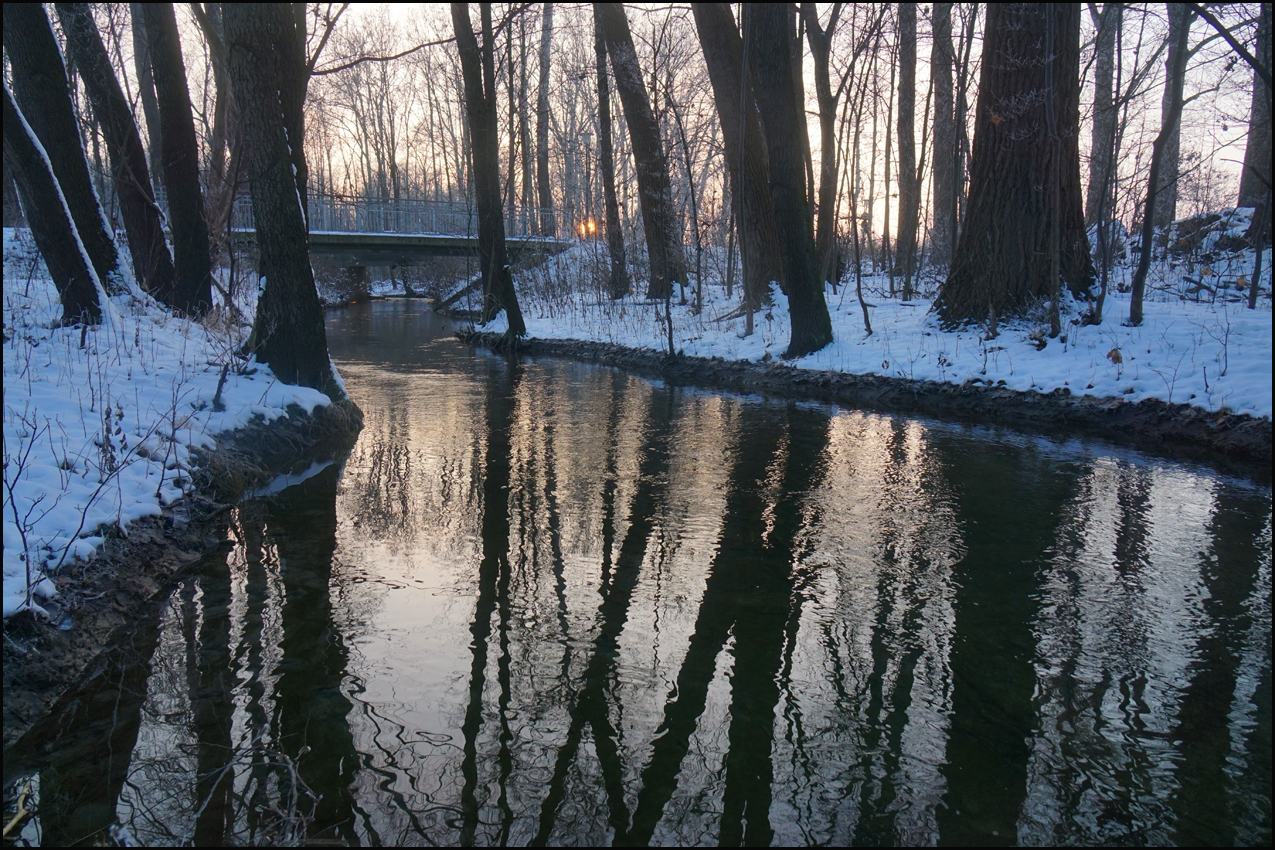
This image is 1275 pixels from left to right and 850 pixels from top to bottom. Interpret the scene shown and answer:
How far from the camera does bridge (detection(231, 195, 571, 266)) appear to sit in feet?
84.2

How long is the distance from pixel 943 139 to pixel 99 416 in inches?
788

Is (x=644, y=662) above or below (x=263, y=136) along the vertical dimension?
below

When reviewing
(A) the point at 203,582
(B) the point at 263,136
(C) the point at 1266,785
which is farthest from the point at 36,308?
(C) the point at 1266,785

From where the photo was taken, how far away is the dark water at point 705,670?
2666mm

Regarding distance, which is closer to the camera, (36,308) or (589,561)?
(589,561)

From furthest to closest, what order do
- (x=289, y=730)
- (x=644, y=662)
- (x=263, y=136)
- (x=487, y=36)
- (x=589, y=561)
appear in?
(x=487, y=36) < (x=263, y=136) < (x=589, y=561) < (x=644, y=662) < (x=289, y=730)

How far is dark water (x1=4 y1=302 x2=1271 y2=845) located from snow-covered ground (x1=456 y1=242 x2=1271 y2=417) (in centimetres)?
205

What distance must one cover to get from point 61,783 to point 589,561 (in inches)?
107

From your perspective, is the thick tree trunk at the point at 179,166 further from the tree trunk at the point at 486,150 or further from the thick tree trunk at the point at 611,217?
the thick tree trunk at the point at 611,217

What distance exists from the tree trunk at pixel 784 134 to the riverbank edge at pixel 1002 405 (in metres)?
1.46

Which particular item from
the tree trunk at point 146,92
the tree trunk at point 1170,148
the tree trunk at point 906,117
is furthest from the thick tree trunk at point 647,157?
the tree trunk at point 146,92

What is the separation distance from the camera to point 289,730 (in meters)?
3.09

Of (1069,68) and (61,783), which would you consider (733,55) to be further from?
(61,783)

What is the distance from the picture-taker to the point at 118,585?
167 inches
